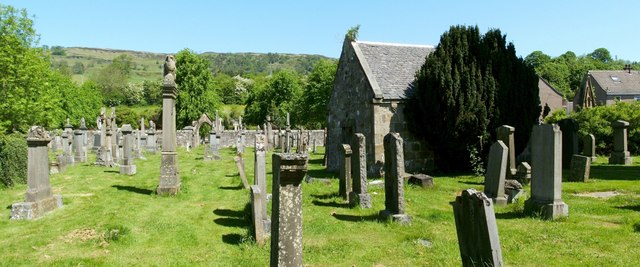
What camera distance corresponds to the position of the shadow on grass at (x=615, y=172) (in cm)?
1524

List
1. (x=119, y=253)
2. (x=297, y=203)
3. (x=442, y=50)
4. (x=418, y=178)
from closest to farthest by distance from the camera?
1. (x=297, y=203)
2. (x=119, y=253)
3. (x=418, y=178)
4. (x=442, y=50)

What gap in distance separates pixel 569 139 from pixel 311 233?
13689 mm

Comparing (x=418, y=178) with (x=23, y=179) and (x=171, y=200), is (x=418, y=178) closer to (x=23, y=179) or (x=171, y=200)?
(x=171, y=200)

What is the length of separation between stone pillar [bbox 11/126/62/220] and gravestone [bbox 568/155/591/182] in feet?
47.9

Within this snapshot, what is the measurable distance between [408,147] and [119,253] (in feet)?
40.2

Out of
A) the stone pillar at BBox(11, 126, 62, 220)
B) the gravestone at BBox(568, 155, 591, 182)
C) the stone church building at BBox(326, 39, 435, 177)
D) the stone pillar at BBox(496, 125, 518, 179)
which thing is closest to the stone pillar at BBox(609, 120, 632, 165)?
the gravestone at BBox(568, 155, 591, 182)

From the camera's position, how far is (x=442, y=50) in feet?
55.8

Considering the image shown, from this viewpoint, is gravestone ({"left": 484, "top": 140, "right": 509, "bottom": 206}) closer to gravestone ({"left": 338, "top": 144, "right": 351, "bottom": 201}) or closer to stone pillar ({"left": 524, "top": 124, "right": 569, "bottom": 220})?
stone pillar ({"left": 524, "top": 124, "right": 569, "bottom": 220})

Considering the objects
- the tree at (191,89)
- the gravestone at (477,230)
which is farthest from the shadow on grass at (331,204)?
the tree at (191,89)

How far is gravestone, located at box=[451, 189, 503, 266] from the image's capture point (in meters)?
4.61

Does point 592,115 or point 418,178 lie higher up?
point 592,115

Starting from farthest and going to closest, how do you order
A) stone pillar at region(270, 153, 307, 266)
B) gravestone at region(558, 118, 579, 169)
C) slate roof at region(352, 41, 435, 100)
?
gravestone at region(558, 118, 579, 169)
slate roof at region(352, 41, 435, 100)
stone pillar at region(270, 153, 307, 266)

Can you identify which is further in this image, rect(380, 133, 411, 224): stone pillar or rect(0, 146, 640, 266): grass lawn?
rect(380, 133, 411, 224): stone pillar

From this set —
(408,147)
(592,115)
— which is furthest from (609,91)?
(408,147)
